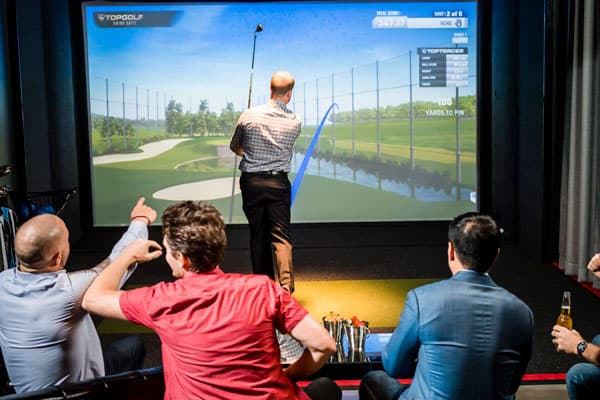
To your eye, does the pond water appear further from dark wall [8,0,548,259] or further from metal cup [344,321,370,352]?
metal cup [344,321,370,352]

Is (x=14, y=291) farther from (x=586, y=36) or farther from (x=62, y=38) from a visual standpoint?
(x=62, y=38)

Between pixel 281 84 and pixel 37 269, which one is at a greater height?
pixel 281 84

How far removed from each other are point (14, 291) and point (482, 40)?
5466mm

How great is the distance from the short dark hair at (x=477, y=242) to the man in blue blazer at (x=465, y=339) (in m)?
0.05

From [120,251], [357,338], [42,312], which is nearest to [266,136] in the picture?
[357,338]

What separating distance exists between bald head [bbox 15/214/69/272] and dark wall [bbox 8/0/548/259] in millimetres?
4009

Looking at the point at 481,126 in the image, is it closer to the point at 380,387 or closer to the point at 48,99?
the point at 48,99

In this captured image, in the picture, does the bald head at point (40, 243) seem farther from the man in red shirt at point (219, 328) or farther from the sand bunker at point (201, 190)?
the sand bunker at point (201, 190)

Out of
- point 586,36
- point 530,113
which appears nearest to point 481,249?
point 586,36

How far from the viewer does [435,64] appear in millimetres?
6676

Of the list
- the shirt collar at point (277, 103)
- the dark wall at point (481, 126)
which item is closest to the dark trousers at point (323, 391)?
the shirt collar at point (277, 103)

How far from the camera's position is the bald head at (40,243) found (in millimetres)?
2088

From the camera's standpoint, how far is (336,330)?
3.05 metres

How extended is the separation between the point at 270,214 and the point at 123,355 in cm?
184
